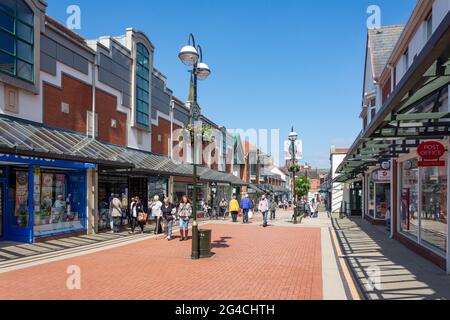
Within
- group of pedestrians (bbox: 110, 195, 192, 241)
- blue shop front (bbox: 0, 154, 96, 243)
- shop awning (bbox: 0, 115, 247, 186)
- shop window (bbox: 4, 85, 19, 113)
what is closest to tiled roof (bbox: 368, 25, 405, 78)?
shop awning (bbox: 0, 115, 247, 186)

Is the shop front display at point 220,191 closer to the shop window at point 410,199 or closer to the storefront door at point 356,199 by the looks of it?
the storefront door at point 356,199

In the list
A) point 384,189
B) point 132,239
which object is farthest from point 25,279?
point 384,189

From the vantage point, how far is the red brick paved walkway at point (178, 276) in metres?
7.25

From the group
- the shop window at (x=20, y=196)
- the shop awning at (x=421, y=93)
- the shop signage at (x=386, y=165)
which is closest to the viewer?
the shop awning at (x=421, y=93)

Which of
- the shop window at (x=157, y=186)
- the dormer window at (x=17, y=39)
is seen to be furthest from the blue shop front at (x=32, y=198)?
the shop window at (x=157, y=186)

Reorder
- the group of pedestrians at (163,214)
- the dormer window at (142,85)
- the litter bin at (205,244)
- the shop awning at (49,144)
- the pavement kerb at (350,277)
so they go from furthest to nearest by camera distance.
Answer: the dormer window at (142,85)
the group of pedestrians at (163,214)
the litter bin at (205,244)
the shop awning at (49,144)
the pavement kerb at (350,277)

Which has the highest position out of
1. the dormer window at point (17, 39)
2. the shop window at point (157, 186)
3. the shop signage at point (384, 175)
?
the dormer window at point (17, 39)

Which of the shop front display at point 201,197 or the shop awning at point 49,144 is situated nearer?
the shop awning at point 49,144

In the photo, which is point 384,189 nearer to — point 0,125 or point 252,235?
point 252,235

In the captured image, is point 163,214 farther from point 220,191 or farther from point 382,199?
point 220,191

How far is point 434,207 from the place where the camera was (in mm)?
10828

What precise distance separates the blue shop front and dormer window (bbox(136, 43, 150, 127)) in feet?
23.4

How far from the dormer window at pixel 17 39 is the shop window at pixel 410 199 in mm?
13555

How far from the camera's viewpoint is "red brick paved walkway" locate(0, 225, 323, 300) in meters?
7.25
